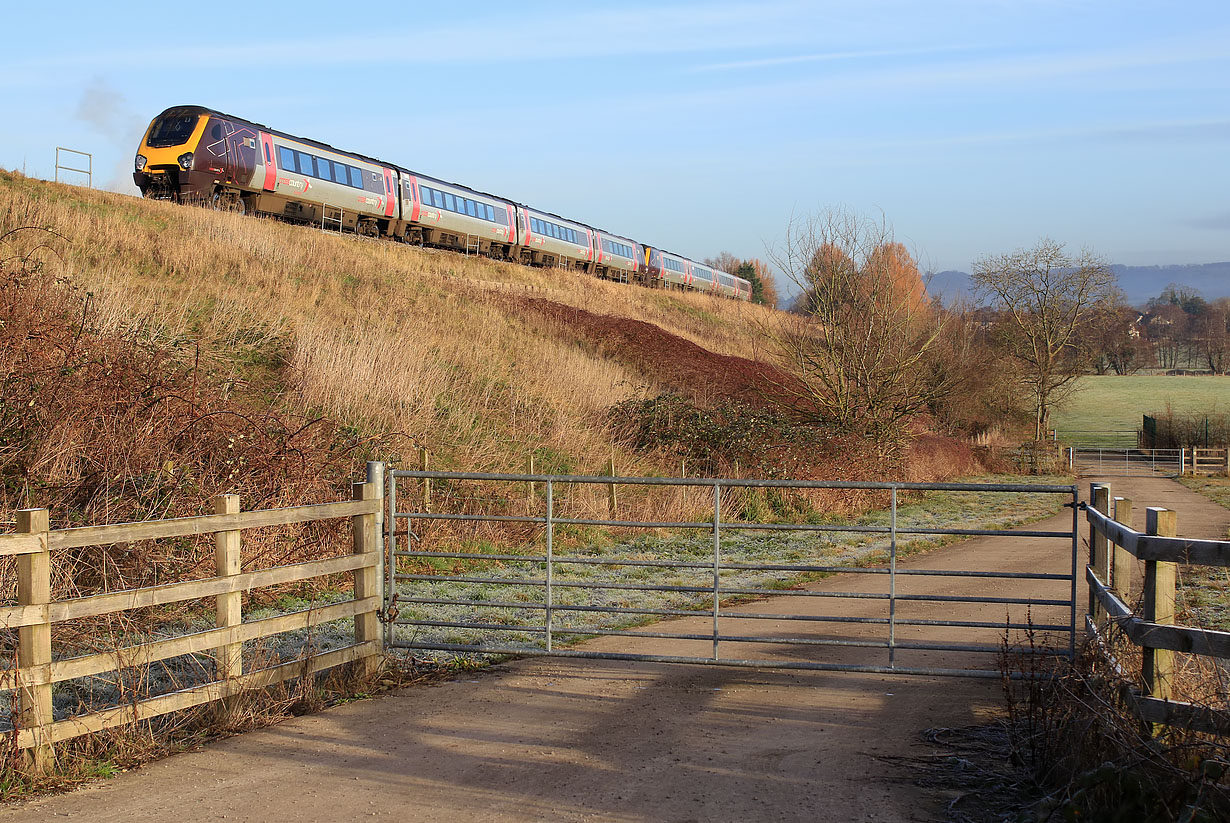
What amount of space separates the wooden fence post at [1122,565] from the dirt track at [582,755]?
150 cm

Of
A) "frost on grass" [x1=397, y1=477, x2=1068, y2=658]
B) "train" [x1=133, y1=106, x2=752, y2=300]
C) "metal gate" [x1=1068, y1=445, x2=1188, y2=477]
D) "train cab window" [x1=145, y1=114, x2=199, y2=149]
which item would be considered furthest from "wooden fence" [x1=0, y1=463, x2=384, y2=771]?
"metal gate" [x1=1068, y1=445, x2=1188, y2=477]

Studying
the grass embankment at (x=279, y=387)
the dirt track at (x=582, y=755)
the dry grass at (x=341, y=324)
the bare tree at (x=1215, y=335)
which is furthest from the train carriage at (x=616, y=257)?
the bare tree at (x=1215, y=335)

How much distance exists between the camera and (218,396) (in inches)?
528

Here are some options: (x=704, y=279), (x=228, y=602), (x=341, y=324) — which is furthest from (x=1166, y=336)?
(x=228, y=602)

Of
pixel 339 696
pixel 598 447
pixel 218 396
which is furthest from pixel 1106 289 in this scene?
pixel 339 696

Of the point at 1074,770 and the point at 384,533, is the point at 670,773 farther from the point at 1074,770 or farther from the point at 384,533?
the point at 384,533

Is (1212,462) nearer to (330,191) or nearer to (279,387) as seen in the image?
(330,191)

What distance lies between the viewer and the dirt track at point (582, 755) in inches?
205

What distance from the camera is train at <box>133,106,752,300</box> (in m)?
29.3

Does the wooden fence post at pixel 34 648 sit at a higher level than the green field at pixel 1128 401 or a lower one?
lower

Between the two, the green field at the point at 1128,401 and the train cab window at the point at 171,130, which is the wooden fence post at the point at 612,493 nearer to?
the train cab window at the point at 171,130

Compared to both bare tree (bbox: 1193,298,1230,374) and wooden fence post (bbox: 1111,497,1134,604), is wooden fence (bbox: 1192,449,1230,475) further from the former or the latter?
bare tree (bbox: 1193,298,1230,374)

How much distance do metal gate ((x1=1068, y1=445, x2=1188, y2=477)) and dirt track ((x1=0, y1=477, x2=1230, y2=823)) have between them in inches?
1643

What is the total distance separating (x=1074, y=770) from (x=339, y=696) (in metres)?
4.94
